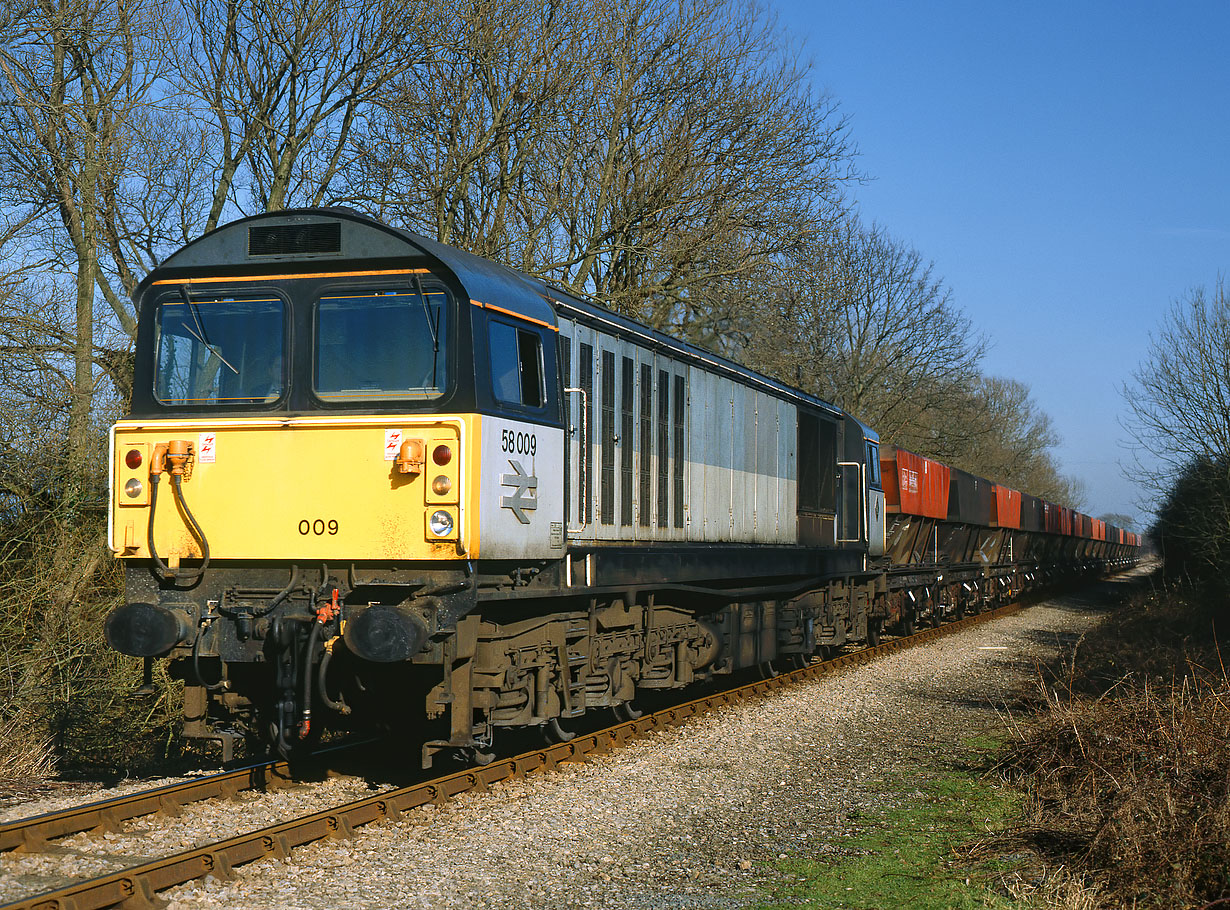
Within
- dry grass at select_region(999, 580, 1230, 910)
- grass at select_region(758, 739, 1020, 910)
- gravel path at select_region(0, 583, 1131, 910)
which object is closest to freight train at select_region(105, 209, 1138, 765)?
gravel path at select_region(0, 583, 1131, 910)

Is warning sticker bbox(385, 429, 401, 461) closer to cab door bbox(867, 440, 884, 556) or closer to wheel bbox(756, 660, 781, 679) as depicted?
wheel bbox(756, 660, 781, 679)

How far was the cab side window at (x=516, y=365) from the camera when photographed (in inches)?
308

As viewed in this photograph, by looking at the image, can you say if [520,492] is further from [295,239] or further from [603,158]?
[603,158]

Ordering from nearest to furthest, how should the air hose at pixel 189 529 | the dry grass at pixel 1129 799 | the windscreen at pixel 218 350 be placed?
the dry grass at pixel 1129 799 → the air hose at pixel 189 529 → the windscreen at pixel 218 350

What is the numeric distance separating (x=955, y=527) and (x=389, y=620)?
2265cm

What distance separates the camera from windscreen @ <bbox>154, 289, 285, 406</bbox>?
26.0 ft

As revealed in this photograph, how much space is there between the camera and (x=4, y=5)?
1248cm

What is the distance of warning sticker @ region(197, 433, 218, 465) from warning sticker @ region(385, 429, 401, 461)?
1.26 meters

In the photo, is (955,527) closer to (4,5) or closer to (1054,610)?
(1054,610)

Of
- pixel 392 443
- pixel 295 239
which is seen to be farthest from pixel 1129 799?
pixel 295 239

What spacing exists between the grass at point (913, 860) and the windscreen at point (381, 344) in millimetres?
3712

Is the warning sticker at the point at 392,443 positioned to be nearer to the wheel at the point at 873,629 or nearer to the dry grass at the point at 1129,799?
the dry grass at the point at 1129,799

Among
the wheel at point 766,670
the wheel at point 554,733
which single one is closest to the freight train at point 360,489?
the wheel at point 554,733

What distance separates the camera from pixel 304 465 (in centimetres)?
766
